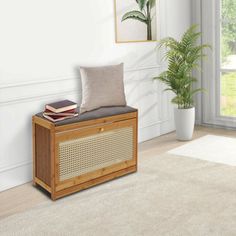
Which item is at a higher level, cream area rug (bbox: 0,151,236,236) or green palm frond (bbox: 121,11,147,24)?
green palm frond (bbox: 121,11,147,24)

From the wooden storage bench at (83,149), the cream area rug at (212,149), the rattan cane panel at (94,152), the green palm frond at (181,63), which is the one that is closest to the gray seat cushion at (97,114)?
the wooden storage bench at (83,149)

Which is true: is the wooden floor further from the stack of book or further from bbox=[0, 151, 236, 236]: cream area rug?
the stack of book

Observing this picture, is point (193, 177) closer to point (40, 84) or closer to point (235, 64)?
point (40, 84)

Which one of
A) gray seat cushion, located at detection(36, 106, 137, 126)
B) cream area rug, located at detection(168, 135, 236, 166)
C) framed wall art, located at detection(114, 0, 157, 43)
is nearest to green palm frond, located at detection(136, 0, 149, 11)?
framed wall art, located at detection(114, 0, 157, 43)

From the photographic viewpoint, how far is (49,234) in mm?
2391

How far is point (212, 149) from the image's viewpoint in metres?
4.08

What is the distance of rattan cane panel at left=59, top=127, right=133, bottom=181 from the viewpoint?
2.96 meters

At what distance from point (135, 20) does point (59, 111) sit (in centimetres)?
177

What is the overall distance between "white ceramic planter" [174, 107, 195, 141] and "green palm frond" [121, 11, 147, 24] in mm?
1055

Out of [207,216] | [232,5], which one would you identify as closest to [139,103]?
[232,5]

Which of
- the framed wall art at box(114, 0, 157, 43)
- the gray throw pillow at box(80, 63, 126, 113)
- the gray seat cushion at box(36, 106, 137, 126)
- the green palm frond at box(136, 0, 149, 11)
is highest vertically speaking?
the green palm frond at box(136, 0, 149, 11)

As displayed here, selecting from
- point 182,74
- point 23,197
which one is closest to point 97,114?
point 23,197

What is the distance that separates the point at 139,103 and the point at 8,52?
68.2 inches

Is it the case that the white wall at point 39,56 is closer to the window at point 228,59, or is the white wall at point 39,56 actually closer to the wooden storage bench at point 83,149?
the wooden storage bench at point 83,149
